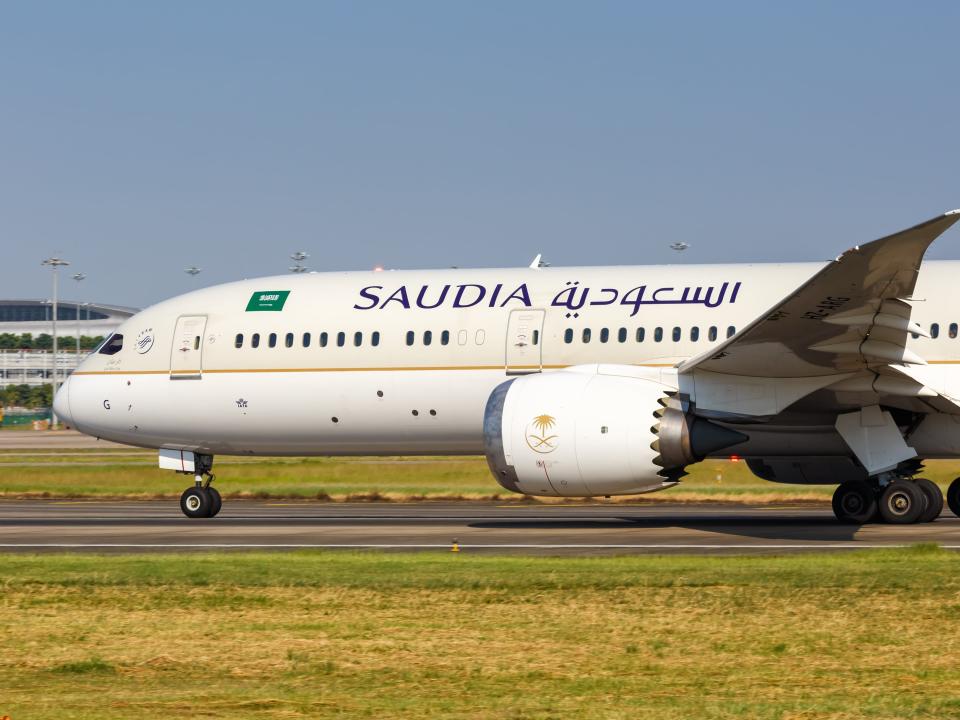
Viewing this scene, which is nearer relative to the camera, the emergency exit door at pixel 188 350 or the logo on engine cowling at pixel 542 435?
the logo on engine cowling at pixel 542 435

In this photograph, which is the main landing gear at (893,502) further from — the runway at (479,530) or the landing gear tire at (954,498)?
the landing gear tire at (954,498)

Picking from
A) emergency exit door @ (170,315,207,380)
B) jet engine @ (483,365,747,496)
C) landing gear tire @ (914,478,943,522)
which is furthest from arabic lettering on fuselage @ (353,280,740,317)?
landing gear tire @ (914,478,943,522)

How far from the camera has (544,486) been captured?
19500mm

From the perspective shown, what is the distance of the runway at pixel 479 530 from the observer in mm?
17828

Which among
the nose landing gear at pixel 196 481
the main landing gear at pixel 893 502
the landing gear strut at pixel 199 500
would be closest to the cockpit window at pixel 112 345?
the nose landing gear at pixel 196 481

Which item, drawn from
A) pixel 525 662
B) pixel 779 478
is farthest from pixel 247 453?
pixel 525 662

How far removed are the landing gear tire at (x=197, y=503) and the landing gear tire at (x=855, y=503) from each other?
11.0 m

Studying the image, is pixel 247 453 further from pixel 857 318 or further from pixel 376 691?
pixel 376 691

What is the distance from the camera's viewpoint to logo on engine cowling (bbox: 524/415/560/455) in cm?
1928

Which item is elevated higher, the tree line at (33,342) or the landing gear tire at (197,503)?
the tree line at (33,342)

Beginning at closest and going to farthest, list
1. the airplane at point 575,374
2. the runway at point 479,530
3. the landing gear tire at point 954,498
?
the runway at point 479,530, the airplane at point 575,374, the landing gear tire at point 954,498

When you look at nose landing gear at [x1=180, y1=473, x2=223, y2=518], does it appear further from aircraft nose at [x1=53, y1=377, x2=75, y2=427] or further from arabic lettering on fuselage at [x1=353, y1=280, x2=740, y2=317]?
arabic lettering on fuselage at [x1=353, y1=280, x2=740, y2=317]

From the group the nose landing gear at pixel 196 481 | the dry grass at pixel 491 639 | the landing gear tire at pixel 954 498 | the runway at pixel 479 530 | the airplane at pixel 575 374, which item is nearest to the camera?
the dry grass at pixel 491 639

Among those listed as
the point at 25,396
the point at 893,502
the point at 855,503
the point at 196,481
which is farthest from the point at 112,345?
the point at 25,396
